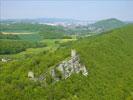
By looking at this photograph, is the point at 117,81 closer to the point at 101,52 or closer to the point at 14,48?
the point at 101,52

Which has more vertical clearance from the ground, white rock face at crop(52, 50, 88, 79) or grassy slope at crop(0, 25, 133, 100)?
white rock face at crop(52, 50, 88, 79)

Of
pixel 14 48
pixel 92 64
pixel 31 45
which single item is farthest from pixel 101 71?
pixel 31 45

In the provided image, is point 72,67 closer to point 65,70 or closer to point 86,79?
point 65,70

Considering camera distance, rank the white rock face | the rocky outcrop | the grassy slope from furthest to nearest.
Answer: the white rock face
the rocky outcrop
the grassy slope

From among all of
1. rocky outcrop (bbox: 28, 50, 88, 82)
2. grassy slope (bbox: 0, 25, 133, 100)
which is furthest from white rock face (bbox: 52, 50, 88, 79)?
grassy slope (bbox: 0, 25, 133, 100)

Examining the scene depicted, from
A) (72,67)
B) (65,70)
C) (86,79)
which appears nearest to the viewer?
(65,70)

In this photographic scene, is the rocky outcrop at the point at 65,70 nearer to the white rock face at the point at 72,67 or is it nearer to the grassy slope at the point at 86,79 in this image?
the white rock face at the point at 72,67

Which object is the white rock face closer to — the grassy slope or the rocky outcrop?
the rocky outcrop

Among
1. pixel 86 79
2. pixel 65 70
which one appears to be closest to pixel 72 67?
pixel 65 70

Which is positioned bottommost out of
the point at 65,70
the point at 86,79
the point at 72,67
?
the point at 86,79
